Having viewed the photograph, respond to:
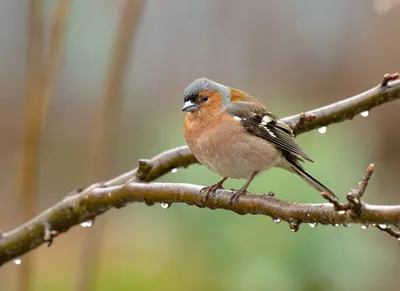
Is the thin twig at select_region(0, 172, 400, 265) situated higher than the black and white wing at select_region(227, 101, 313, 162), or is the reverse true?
the black and white wing at select_region(227, 101, 313, 162)

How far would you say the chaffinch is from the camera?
8.74ft

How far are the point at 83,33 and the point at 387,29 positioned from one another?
Result: 3321 mm

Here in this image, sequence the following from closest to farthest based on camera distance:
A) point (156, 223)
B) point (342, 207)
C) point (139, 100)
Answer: point (342, 207) → point (156, 223) → point (139, 100)

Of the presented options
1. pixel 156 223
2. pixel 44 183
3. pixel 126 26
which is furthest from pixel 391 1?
pixel 44 183

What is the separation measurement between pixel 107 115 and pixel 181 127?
2.67 m

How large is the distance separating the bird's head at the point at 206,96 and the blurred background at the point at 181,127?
302 mm

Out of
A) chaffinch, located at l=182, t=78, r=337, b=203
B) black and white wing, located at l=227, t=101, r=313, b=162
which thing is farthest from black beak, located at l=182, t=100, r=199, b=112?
black and white wing, located at l=227, t=101, r=313, b=162

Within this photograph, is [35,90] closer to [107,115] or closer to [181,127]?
[107,115]

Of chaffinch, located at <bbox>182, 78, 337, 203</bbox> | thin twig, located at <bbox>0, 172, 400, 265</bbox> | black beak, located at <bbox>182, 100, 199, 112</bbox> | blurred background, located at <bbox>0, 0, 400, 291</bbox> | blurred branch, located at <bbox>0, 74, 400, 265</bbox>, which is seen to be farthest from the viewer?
black beak, located at <bbox>182, 100, 199, 112</bbox>

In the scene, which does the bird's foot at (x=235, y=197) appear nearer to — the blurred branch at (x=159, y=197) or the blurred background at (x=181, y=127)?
the blurred branch at (x=159, y=197)

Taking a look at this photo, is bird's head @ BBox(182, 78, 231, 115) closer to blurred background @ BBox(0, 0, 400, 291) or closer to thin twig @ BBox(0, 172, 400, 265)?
blurred background @ BBox(0, 0, 400, 291)

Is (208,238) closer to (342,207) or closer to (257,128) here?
(257,128)

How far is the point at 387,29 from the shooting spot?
23.6 ft

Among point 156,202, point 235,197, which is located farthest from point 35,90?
point 235,197
